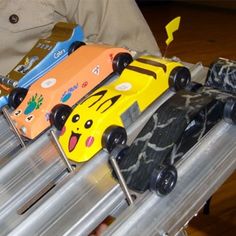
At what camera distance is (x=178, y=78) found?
0.59 m

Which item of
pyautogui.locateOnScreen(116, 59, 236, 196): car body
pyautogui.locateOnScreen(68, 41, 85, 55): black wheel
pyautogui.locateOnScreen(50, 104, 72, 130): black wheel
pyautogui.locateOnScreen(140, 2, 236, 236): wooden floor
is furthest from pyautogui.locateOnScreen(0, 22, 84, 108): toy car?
A: pyautogui.locateOnScreen(140, 2, 236, 236): wooden floor

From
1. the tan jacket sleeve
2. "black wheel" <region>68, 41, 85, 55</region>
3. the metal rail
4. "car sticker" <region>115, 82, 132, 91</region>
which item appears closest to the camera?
the metal rail

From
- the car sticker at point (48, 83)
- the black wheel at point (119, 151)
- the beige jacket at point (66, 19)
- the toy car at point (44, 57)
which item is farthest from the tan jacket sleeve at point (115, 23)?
the black wheel at point (119, 151)

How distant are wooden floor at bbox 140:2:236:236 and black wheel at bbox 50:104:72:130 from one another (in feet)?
2.55

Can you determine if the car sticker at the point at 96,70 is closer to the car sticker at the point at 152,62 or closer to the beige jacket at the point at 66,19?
the car sticker at the point at 152,62

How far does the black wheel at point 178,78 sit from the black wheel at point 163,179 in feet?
0.47

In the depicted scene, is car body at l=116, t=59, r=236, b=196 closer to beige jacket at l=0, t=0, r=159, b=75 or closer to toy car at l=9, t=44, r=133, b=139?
toy car at l=9, t=44, r=133, b=139

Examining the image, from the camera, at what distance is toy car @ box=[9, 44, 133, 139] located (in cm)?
59

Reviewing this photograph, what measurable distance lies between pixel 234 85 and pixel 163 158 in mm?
157

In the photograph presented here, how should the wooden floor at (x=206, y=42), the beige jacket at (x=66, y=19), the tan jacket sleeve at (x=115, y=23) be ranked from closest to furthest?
1. the beige jacket at (x=66, y=19)
2. the tan jacket sleeve at (x=115, y=23)
3. the wooden floor at (x=206, y=42)

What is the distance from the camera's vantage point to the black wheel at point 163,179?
0.47 metres

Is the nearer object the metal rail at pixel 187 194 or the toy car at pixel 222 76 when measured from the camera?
the metal rail at pixel 187 194

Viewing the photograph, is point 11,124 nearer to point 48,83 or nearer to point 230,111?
point 48,83

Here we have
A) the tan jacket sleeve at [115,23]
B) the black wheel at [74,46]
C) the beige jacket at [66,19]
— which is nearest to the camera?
the black wheel at [74,46]
